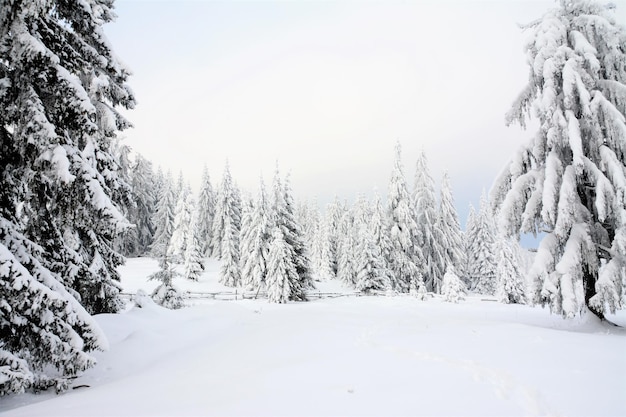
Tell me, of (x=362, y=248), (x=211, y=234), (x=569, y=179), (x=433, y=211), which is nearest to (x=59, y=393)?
(x=569, y=179)

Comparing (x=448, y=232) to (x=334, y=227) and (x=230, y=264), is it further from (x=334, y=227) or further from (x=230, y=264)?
(x=334, y=227)

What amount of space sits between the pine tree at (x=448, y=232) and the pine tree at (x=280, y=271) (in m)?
17.4

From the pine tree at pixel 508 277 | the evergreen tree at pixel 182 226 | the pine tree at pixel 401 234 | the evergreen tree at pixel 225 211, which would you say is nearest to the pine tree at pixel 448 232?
the pine tree at pixel 401 234

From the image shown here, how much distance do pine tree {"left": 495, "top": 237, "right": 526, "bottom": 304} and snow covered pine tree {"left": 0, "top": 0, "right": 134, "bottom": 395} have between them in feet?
106

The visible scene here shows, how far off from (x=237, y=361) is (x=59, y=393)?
11.4ft

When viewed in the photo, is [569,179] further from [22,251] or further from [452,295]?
[452,295]

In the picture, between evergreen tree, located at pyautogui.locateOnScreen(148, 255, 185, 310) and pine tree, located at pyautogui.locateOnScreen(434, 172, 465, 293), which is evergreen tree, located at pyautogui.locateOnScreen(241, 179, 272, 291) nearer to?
evergreen tree, located at pyautogui.locateOnScreen(148, 255, 185, 310)

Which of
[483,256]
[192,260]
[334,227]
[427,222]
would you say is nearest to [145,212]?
[192,260]

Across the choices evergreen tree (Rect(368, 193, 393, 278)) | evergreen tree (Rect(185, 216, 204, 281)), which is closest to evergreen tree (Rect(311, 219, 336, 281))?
evergreen tree (Rect(368, 193, 393, 278))

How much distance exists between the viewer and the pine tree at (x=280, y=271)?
101 ft

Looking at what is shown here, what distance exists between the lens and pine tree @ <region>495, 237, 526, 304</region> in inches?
1237

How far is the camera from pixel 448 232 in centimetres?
4044

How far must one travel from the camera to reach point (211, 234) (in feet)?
199

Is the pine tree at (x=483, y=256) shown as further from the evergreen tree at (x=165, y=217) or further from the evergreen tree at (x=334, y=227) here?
the evergreen tree at (x=165, y=217)
